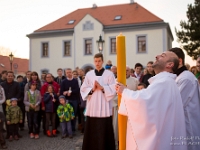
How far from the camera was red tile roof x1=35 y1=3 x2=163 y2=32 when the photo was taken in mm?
27519

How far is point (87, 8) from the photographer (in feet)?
110

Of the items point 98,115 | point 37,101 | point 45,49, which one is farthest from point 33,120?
point 45,49

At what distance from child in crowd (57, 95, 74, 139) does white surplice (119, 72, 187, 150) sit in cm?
521

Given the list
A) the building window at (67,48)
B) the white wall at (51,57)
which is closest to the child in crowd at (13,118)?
the white wall at (51,57)

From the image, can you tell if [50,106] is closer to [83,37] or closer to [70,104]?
[70,104]

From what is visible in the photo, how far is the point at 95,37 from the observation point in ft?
93.6

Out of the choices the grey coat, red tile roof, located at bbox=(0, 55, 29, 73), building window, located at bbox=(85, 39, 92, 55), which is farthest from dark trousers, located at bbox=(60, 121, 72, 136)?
red tile roof, located at bbox=(0, 55, 29, 73)

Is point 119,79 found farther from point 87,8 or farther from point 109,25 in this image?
point 87,8

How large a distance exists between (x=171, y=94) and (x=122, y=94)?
518 mm

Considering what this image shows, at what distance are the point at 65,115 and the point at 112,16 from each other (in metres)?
23.9

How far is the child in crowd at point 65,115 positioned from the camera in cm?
761

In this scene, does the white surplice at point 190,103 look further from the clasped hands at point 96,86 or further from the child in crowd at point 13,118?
the child in crowd at point 13,118

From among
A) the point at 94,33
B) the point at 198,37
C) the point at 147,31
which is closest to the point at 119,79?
the point at 198,37

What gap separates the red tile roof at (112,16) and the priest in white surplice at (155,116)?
24.9 meters
